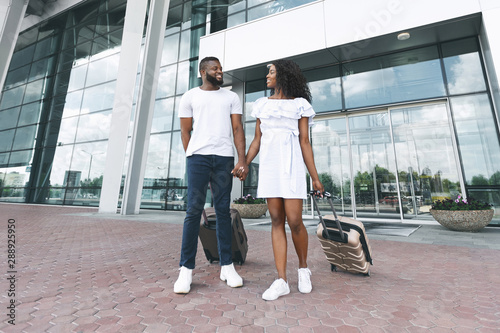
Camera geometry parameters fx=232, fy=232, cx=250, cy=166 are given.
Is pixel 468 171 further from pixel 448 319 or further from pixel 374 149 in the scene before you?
pixel 448 319

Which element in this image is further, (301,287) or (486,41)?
(486,41)

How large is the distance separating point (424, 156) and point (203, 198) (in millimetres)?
7788

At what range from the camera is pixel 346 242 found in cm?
228

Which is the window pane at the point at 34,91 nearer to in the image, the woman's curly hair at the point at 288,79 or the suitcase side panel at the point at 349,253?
the woman's curly hair at the point at 288,79

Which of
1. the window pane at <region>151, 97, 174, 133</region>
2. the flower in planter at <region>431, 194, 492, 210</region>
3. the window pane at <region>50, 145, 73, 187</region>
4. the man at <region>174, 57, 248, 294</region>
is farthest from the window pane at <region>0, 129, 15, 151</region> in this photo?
the flower in planter at <region>431, 194, 492, 210</region>

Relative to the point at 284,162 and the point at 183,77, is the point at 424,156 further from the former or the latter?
the point at 183,77

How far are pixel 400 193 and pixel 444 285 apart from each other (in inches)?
238

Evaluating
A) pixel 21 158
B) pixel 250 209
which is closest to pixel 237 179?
pixel 250 209

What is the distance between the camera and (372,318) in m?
1.55

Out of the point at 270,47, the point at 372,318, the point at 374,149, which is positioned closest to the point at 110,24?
the point at 270,47

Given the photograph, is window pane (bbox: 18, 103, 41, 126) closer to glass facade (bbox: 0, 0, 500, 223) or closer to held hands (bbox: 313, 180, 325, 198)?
glass facade (bbox: 0, 0, 500, 223)

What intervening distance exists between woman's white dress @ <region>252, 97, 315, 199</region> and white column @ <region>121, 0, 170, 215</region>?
28.2 ft

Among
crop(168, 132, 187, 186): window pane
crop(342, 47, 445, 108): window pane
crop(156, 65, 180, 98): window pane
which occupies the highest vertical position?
crop(156, 65, 180, 98): window pane

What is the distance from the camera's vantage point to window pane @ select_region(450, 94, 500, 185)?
6133 mm
